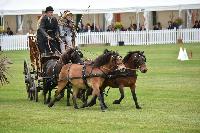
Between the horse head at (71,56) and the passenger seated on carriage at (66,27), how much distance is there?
5.88ft

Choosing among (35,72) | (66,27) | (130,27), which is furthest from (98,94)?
(130,27)

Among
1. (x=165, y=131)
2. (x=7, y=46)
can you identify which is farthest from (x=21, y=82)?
(x=7, y=46)

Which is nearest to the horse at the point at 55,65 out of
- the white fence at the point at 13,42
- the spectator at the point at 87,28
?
the white fence at the point at 13,42

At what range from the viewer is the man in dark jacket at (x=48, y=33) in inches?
839

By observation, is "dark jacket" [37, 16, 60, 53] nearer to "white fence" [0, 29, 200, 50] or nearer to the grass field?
the grass field

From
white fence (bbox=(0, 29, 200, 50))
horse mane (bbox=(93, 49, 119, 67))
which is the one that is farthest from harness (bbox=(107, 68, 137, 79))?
white fence (bbox=(0, 29, 200, 50))

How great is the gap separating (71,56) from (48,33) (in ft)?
5.67

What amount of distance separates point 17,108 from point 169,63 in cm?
1758

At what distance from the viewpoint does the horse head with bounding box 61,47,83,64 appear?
65.8ft

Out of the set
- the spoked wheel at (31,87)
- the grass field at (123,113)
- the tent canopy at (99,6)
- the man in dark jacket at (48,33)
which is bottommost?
the grass field at (123,113)

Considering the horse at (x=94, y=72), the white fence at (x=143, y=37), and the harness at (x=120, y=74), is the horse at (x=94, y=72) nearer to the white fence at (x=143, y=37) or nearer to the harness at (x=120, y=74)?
the harness at (x=120, y=74)

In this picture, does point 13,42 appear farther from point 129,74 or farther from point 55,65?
point 129,74

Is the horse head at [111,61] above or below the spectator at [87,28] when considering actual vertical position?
below

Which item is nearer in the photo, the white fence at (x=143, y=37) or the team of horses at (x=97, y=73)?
the team of horses at (x=97, y=73)
